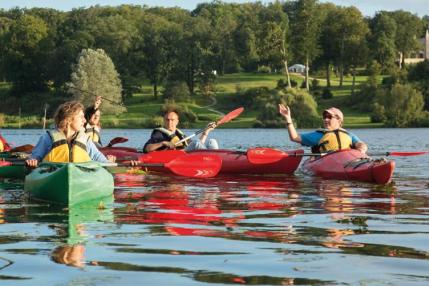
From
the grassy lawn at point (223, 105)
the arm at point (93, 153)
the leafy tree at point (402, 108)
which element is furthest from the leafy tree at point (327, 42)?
the arm at point (93, 153)

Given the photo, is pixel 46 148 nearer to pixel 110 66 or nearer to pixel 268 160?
pixel 268 160

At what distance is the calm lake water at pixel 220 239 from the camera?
600 centimetres

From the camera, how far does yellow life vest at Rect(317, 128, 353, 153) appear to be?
609 inches

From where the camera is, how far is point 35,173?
10812mm

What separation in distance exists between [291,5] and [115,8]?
1216 inches

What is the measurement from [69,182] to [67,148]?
84 centimetres

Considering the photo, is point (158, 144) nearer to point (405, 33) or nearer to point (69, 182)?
point (69, 182)

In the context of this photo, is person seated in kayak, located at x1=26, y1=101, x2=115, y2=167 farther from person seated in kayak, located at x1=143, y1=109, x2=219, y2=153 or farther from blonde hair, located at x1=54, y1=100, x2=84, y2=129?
person seated in kayak, located at x1=143, y1=109, x2=219, y2=153

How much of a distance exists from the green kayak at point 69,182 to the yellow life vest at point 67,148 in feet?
0.74

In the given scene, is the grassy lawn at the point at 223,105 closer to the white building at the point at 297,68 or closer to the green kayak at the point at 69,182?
the white building at the point at 297,68

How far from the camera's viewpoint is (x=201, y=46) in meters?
97.5

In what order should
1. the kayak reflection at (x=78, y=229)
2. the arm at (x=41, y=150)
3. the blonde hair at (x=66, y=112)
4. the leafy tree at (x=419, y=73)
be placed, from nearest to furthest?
the kayak reflection at (x=78, y=229) → the blonde hair at (x=66, y=112) → the arm at (x=41, y=150) → the leafy tree at (x=419, y=73)

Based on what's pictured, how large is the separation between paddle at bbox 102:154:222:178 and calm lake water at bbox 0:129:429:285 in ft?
5.71

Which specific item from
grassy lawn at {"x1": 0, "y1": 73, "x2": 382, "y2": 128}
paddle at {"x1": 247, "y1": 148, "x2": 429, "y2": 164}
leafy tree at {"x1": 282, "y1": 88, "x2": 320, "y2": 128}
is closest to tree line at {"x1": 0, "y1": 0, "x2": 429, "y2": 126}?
grassy lawn at {"x1": 0, "y1": 73, "x2": 382, "y2": 128}
